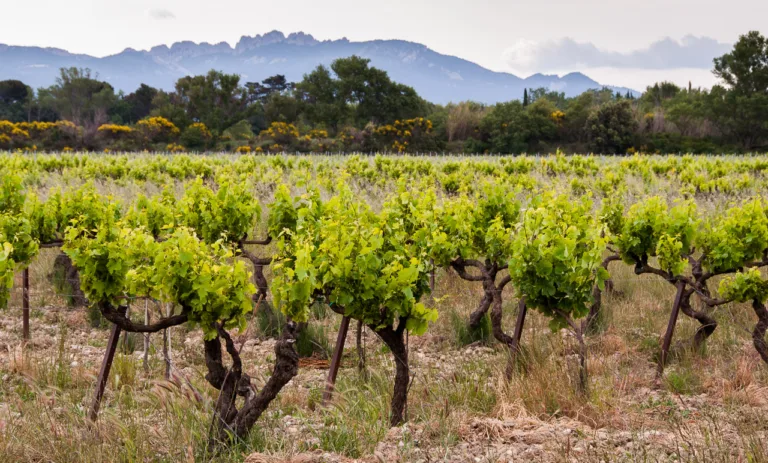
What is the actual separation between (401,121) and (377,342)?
34.0 metres

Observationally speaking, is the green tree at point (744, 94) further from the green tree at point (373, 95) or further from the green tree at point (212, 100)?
the green tree at point (212, 100)

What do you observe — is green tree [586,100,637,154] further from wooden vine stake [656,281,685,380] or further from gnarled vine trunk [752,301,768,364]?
gnarled vine trunk [752,301,768,364]

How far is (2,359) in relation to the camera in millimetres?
5719

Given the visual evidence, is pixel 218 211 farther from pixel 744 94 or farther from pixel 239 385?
pixel 744 94

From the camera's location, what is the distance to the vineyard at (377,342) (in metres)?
3.65

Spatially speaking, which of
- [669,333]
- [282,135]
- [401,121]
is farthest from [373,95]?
[669,333]

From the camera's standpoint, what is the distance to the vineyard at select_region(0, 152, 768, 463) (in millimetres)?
3650

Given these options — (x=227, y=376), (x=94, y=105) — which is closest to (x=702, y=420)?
(x=227, y=376)

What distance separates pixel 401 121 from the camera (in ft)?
130

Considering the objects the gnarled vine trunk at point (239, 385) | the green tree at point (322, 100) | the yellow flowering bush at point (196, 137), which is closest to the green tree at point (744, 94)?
the green tree at point (322, 100)

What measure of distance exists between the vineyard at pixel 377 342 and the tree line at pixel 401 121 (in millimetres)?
26184

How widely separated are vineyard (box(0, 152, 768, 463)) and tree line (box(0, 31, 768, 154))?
26.2 metres

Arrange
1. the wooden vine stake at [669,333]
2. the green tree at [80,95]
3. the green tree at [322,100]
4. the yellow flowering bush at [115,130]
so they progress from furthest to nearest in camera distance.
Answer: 1. the green tree at [80,95]
2. the green tree at [322,100]
3. the yellow flowering bush at [115,130]
4. the wooden vine stake at [669,333]

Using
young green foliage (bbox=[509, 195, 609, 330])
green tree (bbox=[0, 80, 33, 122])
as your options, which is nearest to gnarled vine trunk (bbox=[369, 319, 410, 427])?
young green foliage (bbox=[509, 195, 609, 330])
